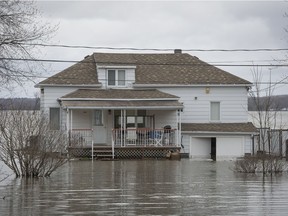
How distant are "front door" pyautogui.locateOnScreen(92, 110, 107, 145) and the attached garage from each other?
5.61 metres

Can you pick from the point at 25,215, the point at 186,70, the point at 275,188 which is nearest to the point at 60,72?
the point at 186,70

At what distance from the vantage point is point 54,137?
2402cm

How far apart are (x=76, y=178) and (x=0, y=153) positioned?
317 cm

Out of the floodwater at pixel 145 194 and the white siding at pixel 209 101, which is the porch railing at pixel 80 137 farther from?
the floodwater at pixel 145 194

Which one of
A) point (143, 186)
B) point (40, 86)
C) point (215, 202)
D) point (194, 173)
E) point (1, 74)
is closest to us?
point (215, 202)

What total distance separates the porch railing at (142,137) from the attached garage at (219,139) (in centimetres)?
248

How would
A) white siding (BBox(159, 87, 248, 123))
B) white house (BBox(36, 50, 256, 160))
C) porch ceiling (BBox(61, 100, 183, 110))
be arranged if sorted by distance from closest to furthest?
porch ceiling (BBox(61, 100, 183, 110)) < white house (BBox(36, 50, 256, 160)) < white siding (BBox(159, 87, 248, 123))

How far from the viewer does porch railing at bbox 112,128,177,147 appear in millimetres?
38844

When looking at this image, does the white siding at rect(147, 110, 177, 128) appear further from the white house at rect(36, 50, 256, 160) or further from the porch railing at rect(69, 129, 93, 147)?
the porch railing at rect(69, 129, 93, 147)

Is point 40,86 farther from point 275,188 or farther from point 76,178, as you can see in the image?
point 275,188

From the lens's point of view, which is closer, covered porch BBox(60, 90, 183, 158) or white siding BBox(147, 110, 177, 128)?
covered porch BBox(60, 90, 183, 158)

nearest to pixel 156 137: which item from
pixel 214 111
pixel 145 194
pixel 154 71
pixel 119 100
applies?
pixel 119 100

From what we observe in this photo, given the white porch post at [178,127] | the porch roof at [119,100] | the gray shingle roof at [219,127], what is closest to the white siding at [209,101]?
the gray shingle roof at [219,127]

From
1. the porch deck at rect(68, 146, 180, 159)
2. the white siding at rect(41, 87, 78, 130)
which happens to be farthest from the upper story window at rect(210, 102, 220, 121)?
the white siding at rect(41, 87, 78, 130)
